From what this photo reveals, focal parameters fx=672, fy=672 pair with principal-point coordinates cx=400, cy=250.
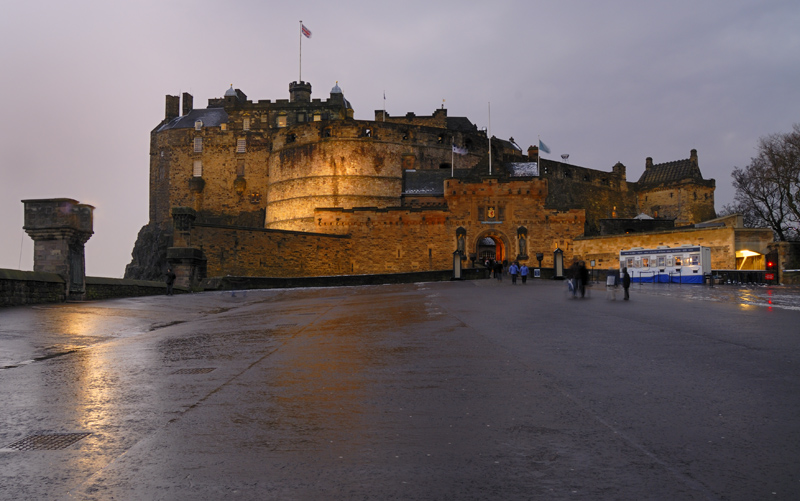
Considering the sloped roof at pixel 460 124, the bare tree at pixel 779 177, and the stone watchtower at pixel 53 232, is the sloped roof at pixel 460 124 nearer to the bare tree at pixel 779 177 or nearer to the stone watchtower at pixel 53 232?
the bare tree at pixel 779 177

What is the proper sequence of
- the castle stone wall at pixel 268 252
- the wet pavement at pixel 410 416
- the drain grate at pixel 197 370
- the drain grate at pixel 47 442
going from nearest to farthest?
the wet pavement at pixel 410 416 < the drain grate at pixel 47 442 < the drain grate at pixel 197 370 < the castle stone wall at pixel 268 252

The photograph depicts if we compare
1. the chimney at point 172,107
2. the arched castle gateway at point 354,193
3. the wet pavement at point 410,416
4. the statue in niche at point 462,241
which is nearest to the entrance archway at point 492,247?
the arched castle gateway at point 354,193

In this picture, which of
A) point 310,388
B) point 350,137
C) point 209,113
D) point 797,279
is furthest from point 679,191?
point 310,388

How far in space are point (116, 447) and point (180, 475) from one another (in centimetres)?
76

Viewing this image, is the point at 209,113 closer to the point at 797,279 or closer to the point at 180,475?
the point at 797,279

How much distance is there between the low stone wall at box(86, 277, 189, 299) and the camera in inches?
732

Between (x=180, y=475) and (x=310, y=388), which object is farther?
(x=310, y=388)

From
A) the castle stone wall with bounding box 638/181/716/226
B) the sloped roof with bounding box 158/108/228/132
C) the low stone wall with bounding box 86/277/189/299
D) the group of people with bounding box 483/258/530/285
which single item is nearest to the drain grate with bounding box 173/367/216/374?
the low stone wall with bounding box 86/277/189/299

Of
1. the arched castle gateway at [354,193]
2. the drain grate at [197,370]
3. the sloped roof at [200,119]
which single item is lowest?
the drain grate at [197,370]

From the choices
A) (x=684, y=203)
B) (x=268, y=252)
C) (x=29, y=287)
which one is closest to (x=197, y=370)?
(x=29, y=287)

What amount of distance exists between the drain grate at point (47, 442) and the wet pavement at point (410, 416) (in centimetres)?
2

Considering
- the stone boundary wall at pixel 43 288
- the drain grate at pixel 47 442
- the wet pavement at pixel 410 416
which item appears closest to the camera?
the wet pavement at pixel 410 416

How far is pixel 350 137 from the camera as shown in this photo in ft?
182

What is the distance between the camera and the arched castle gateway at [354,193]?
42.6 meters
